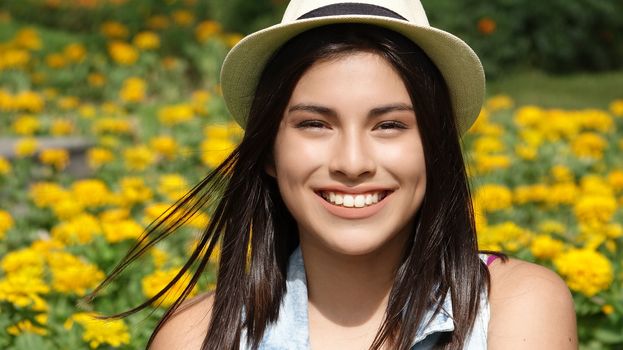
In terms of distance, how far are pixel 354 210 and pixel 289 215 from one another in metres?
0.38

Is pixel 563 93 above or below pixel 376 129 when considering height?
below

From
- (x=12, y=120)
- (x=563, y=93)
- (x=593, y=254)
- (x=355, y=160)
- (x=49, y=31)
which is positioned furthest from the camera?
(x=49, y=31)

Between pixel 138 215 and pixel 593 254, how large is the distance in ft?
5.74

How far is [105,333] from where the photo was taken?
2.67 m

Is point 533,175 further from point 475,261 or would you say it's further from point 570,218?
point 475,261

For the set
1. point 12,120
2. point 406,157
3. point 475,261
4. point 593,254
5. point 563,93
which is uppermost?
point 406,157

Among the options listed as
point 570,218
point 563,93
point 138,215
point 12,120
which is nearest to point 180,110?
point 12,120

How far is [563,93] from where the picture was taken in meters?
8.91

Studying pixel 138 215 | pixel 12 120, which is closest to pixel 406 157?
pixel 138 215

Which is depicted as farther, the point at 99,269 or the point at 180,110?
the point at 180,110

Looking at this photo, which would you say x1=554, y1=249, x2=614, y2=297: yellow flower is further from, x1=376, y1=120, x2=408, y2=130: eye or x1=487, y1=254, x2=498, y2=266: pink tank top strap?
x1=376, y1=120, x2=408, y2=130: eye

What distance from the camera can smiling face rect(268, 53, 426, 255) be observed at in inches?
86.2

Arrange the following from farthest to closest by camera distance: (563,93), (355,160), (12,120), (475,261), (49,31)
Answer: (49,31), (563,93), (12,120), (475,261), (355,160)

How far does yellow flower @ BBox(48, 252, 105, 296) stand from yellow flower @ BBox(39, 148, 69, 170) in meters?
1.67
